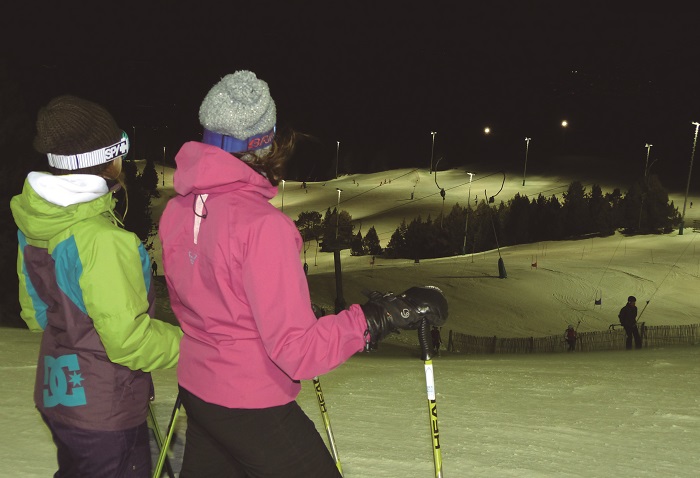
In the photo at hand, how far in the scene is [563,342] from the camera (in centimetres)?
2383

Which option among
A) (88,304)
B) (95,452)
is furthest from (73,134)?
(95,452)

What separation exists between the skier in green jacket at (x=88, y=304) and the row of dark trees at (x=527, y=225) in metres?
55.1

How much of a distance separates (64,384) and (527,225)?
67293 millimetres

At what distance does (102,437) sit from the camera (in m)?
2.60

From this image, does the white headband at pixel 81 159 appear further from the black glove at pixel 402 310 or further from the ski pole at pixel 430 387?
the ski pole at pixel 430 387

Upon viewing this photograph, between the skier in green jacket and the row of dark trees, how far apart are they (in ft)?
181

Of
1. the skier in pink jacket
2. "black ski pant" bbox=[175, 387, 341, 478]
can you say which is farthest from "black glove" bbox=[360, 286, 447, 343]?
"black ski pant" bbox=[175, 387, 341, 478]

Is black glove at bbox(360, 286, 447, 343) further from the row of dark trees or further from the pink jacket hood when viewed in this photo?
the row of dark trees

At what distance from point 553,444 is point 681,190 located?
96285mm

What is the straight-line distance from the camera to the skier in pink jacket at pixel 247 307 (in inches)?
89.4

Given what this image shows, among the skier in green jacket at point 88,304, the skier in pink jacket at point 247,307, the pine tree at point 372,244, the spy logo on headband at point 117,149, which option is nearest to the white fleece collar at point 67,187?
the skier in green jacket at point 88,304

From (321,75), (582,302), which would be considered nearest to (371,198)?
(582,302)

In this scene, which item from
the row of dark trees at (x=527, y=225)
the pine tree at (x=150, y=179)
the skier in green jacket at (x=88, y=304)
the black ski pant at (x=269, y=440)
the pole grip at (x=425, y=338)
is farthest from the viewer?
the pine tree at (x=150, y=179)

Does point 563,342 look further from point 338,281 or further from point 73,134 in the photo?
point 73,134
